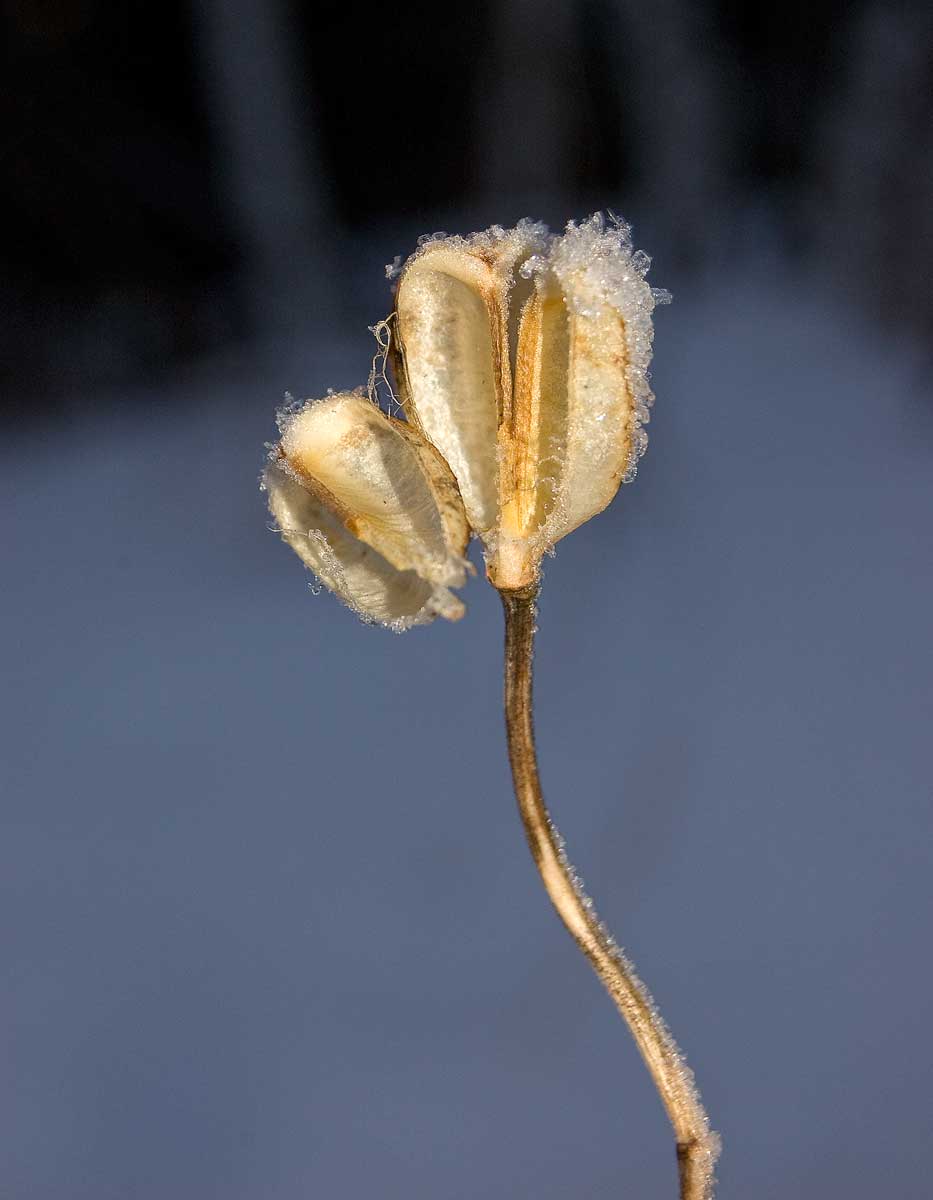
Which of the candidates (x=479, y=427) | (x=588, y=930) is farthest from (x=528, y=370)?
(x=588, y=930)

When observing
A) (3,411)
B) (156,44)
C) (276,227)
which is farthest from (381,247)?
(3,411)

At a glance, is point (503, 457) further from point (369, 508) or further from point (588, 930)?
point (588, 930)

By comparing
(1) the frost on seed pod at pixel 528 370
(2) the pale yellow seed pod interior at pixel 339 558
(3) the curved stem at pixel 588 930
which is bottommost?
(3) the curved stem at pixel 588 930

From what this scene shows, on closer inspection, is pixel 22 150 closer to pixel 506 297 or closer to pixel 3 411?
pixel 3 411

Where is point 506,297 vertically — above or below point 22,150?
below

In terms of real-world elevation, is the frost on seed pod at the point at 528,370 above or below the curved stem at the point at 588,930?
above
